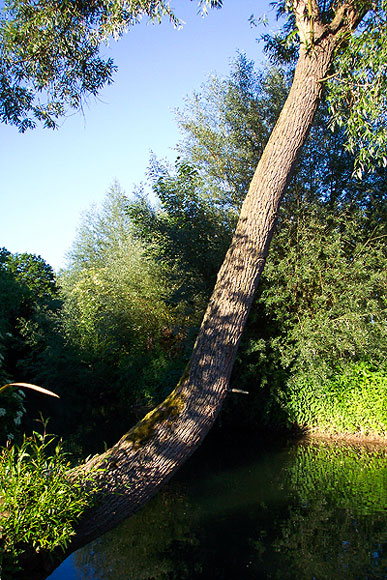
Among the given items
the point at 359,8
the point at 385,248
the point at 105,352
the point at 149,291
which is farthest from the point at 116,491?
the point at 105,352

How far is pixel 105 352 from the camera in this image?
45.6 ft

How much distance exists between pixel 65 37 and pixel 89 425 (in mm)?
8656

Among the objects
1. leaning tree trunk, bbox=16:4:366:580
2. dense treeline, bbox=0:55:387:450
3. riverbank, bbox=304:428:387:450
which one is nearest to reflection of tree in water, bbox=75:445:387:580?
riverbank, bbox=304:428:387:450

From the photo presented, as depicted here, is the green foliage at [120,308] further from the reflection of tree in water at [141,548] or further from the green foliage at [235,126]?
the reflection of tree in water at [141,548]

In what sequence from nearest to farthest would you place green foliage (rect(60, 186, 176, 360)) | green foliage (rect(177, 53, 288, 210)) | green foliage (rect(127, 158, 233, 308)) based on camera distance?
green foliage (rect(127, 158, 233, 308))
green foliage (rect(177, 53, 288, 210))
green foliage (rect(60, 186, 176, 360))

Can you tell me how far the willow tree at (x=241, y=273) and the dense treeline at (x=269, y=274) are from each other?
3.36 m

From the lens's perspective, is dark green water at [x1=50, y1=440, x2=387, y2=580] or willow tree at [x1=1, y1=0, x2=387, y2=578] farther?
dark green water at [x1=50, y1=440, x2=387, y2=580]

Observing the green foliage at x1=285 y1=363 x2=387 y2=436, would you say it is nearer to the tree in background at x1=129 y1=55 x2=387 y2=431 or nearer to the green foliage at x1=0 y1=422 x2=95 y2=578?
the tree in background at x1=129 y1=55 x2=387 y2=431

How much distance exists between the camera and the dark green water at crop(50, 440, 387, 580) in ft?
14.3

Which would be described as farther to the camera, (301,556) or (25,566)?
(301,556)

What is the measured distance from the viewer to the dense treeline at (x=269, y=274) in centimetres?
836

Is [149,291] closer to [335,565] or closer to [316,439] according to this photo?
[316,439]

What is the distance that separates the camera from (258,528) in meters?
5.21

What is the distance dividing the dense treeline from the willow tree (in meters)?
3.36
